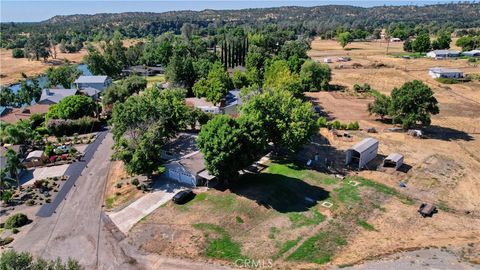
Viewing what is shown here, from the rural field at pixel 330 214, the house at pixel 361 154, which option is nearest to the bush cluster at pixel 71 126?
the rural field at pixel 330 214

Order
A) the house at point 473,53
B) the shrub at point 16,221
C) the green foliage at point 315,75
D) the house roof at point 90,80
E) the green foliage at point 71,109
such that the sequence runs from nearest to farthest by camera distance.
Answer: the shrub at point 16,221 → the green foliage at point 71,109 → the house roof at point 90,80 → the green foliage at point 315,75 → the house at point 473,53

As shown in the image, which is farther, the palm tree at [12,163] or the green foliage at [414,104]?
the green foliage at [414,104]

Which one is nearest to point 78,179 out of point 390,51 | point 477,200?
point 477,200

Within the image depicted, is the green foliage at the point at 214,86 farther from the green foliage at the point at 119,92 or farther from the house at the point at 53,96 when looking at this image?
the house at the point at 53,96

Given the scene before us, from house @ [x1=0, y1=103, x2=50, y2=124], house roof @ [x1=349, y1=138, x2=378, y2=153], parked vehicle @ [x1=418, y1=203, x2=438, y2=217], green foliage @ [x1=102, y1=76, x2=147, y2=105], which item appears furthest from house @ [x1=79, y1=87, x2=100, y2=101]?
parked vehicle @ [x1=418, y1=203, x2=438, y2=217]

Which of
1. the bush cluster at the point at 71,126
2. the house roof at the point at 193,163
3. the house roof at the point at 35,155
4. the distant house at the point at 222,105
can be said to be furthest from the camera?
the distant house at the point at 222,105

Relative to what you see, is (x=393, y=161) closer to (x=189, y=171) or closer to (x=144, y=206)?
(x=189, y=171)
